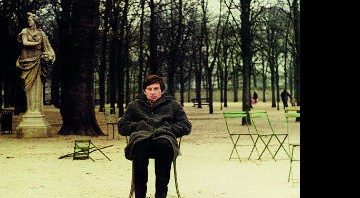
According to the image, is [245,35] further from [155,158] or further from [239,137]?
[155,158]

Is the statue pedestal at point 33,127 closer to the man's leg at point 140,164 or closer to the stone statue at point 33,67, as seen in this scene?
the stone statue at point 33,67

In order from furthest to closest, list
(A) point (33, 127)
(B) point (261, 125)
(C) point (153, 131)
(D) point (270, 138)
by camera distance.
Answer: (B) point (261, 125) < (A) point (33, 127) < (D) point (270, 138) < (C) point (153, 131)

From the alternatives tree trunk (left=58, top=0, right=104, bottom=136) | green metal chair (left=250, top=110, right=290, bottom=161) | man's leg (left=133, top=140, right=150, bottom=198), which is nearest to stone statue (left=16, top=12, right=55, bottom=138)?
tree trunk (left=58, top=0, right=104, bottom=136)

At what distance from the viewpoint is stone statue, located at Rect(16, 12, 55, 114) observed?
53.5 feet

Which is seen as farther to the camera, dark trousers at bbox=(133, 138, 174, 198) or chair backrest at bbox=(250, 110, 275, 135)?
chair backrest at bbox=(250, 110, 275, 135)

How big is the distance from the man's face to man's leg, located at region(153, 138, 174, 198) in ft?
1.80

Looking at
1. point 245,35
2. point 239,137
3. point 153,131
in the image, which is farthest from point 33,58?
point 153,131

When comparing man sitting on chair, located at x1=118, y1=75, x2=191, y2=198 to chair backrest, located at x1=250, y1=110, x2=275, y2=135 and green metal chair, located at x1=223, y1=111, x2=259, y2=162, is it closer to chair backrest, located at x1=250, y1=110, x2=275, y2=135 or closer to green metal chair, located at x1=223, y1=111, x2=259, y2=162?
green metal chair, located at x1=223, y1=111, x2=259, y2=162

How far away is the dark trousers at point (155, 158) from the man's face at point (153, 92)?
52 centimetres

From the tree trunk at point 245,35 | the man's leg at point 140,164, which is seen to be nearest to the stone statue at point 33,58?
the tree trunk at point 245,35

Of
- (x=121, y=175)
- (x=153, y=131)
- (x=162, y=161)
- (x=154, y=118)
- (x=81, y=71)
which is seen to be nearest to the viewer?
(x=162, y=161)

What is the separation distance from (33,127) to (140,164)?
11.9 meters

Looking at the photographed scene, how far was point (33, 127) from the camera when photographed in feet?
55.0
